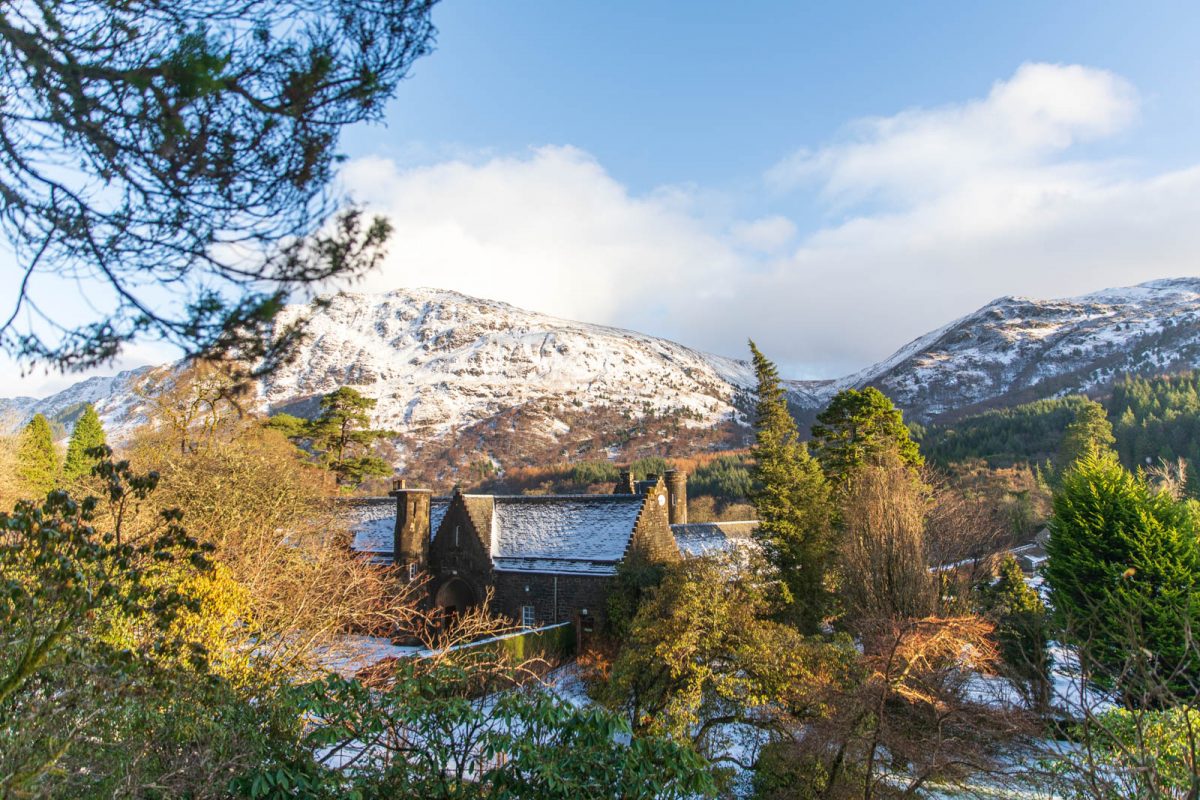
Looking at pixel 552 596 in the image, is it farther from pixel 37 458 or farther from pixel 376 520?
pixel 37 458

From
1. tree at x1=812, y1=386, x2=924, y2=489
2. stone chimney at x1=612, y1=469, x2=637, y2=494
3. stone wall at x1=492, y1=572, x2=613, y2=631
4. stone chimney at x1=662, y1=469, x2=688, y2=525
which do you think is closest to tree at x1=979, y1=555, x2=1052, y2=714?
tree at x1=812, y1=386, x2=924, y2=489

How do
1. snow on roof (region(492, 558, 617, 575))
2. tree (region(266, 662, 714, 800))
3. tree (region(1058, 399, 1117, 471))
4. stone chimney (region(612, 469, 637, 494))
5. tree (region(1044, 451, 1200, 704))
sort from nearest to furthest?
1. tree (region(266, 662, 714, 800))
2. tree (region(1044, 451, 1200, 704))
3. snow on roof (region(492, 558, 617, 575))
4. stone chimney (region(612, 469, 637, 494))
5. tree (region(1058, 399, 1117, 471))

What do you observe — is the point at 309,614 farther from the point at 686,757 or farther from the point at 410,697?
the point at 686,757

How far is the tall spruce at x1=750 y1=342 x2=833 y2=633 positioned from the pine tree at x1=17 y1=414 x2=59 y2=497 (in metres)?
37.0

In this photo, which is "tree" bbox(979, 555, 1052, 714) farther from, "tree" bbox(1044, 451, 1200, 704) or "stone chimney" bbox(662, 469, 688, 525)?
"stone chimney" bbox(662, 469, 688, 525)

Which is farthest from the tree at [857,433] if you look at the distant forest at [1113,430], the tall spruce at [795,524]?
the distant forest at [1113,430]

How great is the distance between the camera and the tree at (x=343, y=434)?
44094 millimetres

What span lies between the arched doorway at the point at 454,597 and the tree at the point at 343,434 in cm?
1726

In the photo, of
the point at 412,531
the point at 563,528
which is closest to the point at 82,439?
the point at 412,531

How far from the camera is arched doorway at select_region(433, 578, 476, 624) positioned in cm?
3028

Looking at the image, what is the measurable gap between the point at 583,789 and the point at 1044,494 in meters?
66.3

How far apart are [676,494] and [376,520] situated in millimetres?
17287

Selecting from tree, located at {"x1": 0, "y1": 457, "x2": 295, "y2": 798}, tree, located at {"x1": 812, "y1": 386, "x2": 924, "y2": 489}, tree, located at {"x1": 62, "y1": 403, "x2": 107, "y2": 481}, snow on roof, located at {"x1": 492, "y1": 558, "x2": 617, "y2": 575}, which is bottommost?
snow on roof, located at {"x1": 492, "y1": 558, "x2": 617, "y2": 575}

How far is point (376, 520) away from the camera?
115 feet
